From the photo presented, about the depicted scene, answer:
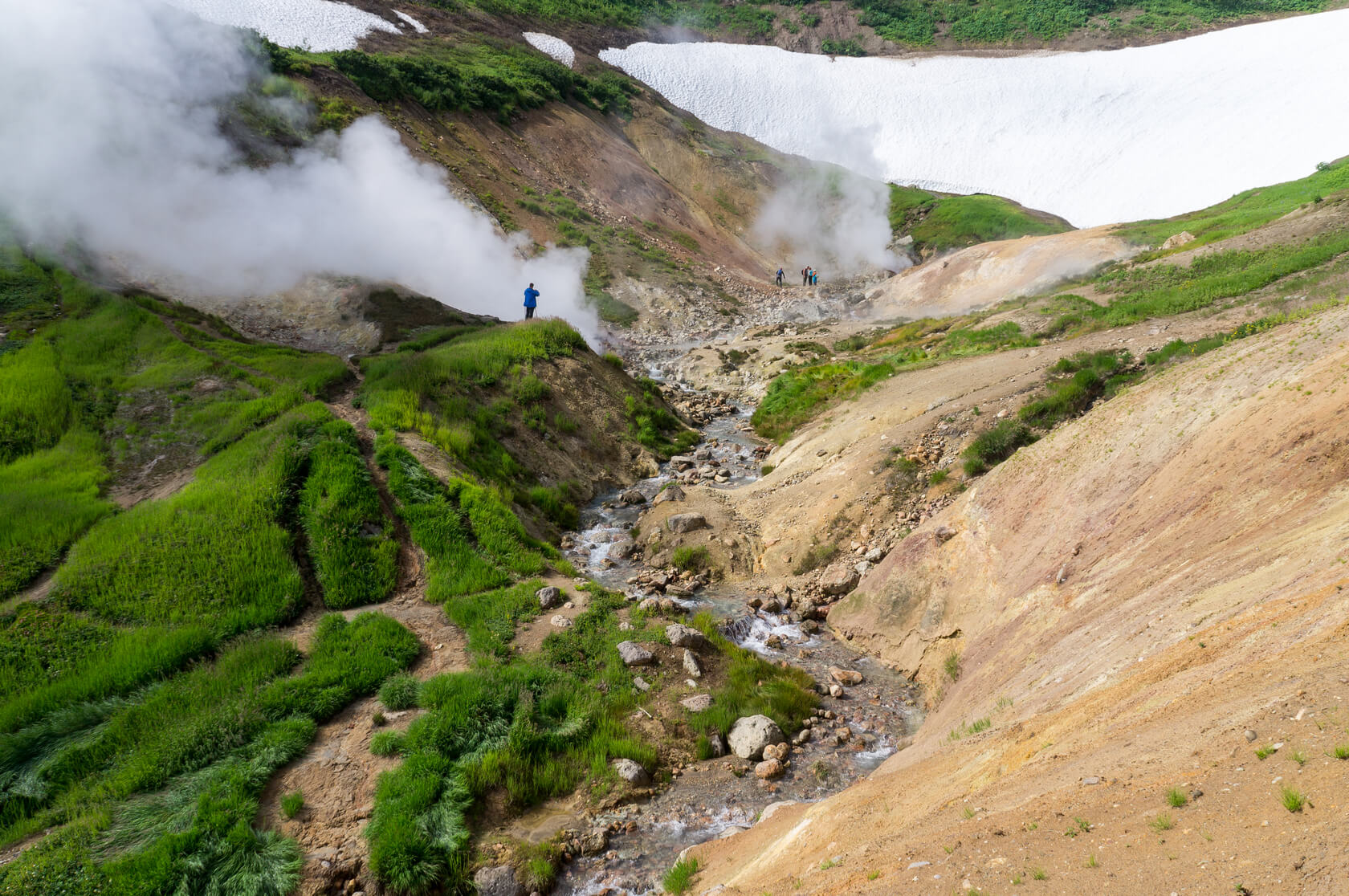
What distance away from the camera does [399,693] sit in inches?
369

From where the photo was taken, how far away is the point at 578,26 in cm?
7675

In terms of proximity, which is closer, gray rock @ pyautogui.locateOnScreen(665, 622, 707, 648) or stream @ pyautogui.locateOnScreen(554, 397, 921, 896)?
stream @ pyautogui.locateOnScreen(554, 397, 921, 896)

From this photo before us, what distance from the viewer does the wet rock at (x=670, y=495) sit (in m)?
17.5

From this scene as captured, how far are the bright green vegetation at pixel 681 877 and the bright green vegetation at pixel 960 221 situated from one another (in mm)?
55995

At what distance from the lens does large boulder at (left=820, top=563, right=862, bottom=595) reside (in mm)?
13562

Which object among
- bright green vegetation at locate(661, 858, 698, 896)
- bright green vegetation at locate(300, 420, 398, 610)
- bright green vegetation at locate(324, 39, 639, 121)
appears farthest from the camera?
bright green vegetation at locate(324, 39, 639, 121)

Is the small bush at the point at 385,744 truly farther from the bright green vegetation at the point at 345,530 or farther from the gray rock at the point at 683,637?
the gray rock at the point at 683,637

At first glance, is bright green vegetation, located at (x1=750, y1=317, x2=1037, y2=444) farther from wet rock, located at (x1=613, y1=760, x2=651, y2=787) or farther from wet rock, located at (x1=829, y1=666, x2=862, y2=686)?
wet rock, located at (x1=613, y1=760, x2=651, y2=787)

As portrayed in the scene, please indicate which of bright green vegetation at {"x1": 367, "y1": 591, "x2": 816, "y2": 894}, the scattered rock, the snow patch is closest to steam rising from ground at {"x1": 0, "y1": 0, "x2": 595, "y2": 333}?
bright green vegetation at {"x1": 367, "y1": 591, "x2": 816, "y2": 894}

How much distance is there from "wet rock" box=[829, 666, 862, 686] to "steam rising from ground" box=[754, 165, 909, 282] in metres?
49.2

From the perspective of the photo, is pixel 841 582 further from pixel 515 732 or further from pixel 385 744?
pixel 385 744

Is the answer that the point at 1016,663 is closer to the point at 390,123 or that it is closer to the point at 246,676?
the point at 246,676

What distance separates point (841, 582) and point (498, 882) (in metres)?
8.47

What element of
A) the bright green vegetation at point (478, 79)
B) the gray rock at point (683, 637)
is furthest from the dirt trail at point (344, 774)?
the bright green vegetation at point (478, 79)
